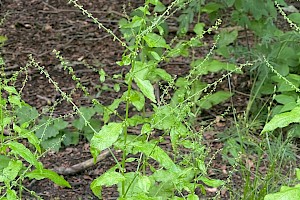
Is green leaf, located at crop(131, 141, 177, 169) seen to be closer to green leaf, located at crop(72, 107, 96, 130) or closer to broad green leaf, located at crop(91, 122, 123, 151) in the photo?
broad green leaf, located at crop(91, 122, 123, 151)

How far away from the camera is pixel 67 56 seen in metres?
6.10

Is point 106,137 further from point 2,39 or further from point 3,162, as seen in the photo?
point 2,39

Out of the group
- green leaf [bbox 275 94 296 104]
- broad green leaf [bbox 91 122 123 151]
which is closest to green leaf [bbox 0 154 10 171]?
broad green leaf [bbox 91 122 123 151]

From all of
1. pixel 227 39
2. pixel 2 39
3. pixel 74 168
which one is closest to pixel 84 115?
pixel 74 168

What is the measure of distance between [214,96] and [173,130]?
2.26 meters

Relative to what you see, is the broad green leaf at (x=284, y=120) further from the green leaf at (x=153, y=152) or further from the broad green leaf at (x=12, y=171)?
the broad green leaf at (x=12, y=171)

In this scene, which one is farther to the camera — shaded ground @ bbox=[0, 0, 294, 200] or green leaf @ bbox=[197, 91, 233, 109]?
green leaf @ bbox=[197, 91, 233, 109]

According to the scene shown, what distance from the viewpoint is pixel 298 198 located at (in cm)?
239

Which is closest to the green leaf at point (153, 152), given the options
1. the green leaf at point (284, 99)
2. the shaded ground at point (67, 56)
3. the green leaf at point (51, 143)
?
the shaded ground at point (67, 56)

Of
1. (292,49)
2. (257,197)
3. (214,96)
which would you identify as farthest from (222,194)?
(292,49)

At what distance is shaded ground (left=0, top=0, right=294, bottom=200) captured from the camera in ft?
14.7

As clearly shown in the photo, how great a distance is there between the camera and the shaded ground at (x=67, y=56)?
14.7ft

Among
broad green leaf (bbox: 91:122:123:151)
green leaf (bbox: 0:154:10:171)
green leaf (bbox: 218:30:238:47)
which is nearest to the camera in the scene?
broad green leaf (bbox: 91:122:123:151)

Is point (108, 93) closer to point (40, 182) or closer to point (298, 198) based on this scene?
point (40, 182)
